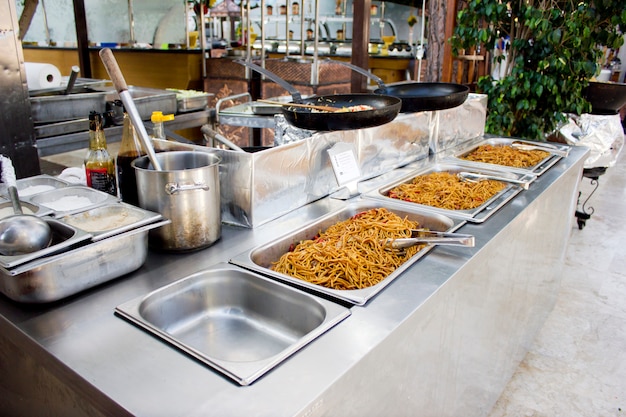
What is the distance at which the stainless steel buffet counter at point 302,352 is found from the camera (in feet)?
2.66

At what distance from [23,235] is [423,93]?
201cm

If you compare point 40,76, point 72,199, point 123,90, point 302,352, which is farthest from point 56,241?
point 40,76

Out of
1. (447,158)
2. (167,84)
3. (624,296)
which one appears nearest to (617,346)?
(624,296)

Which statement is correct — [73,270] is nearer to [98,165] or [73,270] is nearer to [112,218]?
[112,218]

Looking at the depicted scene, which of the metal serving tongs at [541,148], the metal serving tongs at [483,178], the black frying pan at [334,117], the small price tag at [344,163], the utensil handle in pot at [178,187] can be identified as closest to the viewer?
the utensil handle in pot at [178,187]

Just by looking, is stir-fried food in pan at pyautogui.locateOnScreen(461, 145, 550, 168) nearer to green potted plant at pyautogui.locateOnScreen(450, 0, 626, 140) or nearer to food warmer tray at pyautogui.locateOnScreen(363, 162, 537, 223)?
food warmer tray at pyautogui.locateOnScreen(363, 162, 537, 223)

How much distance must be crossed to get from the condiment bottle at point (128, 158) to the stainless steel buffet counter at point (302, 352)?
26 cm

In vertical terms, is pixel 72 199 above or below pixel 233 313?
above

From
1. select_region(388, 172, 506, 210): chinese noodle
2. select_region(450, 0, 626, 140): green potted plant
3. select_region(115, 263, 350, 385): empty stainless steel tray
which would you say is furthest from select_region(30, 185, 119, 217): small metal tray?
select_region(450, 0, 626, 140): green potted plant

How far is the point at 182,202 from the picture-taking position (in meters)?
1.23

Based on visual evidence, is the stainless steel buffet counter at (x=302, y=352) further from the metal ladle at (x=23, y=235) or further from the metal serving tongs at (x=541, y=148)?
the metal serving tongs at (x=541, y=148)

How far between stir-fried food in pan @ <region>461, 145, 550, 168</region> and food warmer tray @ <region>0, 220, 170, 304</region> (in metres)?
1.79

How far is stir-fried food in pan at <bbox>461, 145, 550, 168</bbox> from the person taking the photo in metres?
2.38

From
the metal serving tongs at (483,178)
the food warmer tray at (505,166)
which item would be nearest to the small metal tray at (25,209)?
the metal serving tongs at (483,178)
